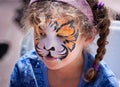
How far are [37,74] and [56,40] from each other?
178mm

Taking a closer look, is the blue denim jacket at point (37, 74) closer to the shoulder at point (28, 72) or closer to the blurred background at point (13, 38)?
the shoulder at point (28, 72)

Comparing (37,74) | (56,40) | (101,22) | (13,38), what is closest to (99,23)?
(101,22)

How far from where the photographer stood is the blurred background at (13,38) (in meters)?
1.28

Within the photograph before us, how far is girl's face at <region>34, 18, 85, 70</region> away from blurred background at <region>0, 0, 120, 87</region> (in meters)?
0.16

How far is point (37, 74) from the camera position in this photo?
3.33 ft

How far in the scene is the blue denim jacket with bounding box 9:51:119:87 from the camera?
96 centimetres

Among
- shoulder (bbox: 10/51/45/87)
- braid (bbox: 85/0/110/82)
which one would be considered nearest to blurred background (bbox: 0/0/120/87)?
braid (bbox: 85/0/110/82)

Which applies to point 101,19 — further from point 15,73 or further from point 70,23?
point 15,73

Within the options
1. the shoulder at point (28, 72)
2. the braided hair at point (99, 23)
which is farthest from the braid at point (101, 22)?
the shoulder at point (28, 72)

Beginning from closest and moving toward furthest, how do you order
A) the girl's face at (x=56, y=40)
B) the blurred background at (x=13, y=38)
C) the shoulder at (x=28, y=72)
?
the girl's face at (x=56, y=40) < the shoulder at (x=28, y=72) < the blurred background at (x=13, y=38)

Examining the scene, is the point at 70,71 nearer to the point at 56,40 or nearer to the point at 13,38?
the point at 56,40

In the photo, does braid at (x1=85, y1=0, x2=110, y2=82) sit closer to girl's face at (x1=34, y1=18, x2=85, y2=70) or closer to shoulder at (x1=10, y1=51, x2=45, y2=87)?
girl's face at (x1=34, y1=18, x2=85, y2=70)

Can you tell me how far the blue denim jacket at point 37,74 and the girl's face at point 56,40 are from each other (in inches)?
4.1

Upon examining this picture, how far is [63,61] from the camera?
905mm
